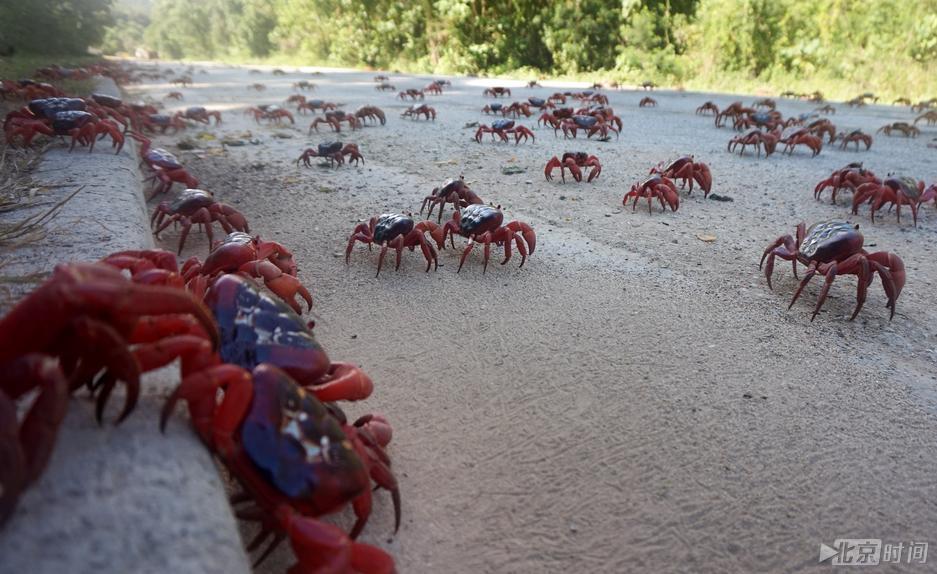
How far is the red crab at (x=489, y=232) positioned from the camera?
4207mm

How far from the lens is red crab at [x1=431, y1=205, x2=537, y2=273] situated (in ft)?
13.8

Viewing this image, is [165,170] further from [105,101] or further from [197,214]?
[105,101]

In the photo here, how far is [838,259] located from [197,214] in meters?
4.85

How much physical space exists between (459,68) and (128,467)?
3014 cm

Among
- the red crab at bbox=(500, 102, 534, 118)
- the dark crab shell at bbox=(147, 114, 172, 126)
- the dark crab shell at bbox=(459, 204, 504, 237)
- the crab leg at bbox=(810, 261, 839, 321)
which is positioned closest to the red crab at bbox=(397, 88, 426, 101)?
the red crab at bbox=(500, 102, 534, 118)

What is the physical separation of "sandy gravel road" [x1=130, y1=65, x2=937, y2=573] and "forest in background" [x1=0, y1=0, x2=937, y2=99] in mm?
16050

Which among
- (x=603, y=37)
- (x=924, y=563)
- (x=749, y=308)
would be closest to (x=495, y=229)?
(x=749, y=308)

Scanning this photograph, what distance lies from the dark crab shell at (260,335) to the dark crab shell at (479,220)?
2.48m

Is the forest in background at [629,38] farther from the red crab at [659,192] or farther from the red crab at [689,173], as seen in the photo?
the red crab at [659,192]

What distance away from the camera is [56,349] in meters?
1.29

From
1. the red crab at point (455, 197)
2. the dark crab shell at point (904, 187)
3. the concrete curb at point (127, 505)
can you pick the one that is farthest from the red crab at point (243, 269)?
the dark crab shell at point (904, 187)

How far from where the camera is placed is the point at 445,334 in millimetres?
3346

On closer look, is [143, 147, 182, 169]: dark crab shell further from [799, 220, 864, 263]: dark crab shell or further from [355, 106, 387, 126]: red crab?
[799, 220, 864, 263]: dark crab shell

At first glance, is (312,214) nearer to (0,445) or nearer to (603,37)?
(0,445)
